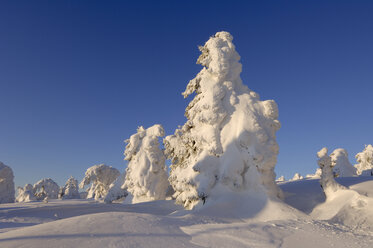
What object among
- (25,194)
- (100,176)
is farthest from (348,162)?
(25,194)

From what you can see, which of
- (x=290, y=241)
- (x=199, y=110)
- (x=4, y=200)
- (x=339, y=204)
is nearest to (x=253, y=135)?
(x=199, y=110)

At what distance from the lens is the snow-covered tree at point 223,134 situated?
11.0m

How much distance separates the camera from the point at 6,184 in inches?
1096

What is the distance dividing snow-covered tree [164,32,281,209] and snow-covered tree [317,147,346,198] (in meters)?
2.05

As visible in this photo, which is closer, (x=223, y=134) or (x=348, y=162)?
(x=223, y=134)

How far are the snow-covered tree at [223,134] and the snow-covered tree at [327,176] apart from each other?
6.73 feet

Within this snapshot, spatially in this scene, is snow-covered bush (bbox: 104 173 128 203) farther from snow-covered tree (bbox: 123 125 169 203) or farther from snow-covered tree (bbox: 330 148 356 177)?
snow-covered tree (bbox: 330 148 356 177)

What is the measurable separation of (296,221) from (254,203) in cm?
289

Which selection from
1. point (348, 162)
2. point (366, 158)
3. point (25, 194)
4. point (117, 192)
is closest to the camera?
point (117, 192)

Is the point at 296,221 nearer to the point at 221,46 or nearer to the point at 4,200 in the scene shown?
the point at 221,46

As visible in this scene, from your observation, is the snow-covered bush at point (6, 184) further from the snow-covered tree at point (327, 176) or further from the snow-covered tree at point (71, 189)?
the snow-covered tree at point (327, 176)

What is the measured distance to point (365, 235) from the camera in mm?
6434

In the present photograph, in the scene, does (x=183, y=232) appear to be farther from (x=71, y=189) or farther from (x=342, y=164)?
(x=71, y=189)

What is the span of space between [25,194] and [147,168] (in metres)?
31.0
